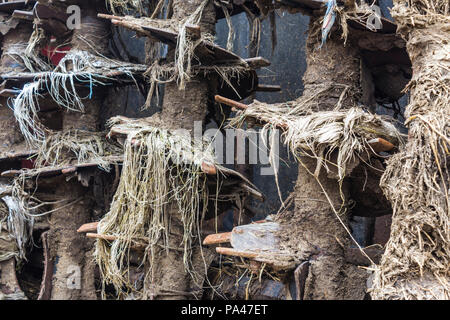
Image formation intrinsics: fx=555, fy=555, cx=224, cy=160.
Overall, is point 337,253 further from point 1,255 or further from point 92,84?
point 1,255

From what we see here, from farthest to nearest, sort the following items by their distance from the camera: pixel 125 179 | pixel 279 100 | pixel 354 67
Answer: pixel 279 100 → pixel 125 179 → pixel 354 67

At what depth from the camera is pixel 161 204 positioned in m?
3.84

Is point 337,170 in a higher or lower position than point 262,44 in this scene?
lower

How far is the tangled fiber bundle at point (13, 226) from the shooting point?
463 cm

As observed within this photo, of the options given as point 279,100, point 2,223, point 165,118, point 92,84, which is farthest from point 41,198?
point 279,100

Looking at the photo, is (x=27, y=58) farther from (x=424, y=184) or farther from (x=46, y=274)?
(x=424, y=184)

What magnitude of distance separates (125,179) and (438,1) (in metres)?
2.28

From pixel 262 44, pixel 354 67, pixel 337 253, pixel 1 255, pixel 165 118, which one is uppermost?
pixel 262 44

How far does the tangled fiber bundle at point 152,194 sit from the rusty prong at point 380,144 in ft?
3.88

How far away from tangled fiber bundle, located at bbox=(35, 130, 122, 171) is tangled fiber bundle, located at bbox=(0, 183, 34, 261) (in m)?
0.38

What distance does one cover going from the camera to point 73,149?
183 inches

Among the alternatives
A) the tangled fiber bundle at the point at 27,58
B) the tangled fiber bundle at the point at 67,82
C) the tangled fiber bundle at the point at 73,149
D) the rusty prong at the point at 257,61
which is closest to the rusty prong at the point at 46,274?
the tangled fiber bundle at the point at 73,149

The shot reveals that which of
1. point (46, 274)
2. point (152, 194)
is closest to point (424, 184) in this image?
point (152, 194)
